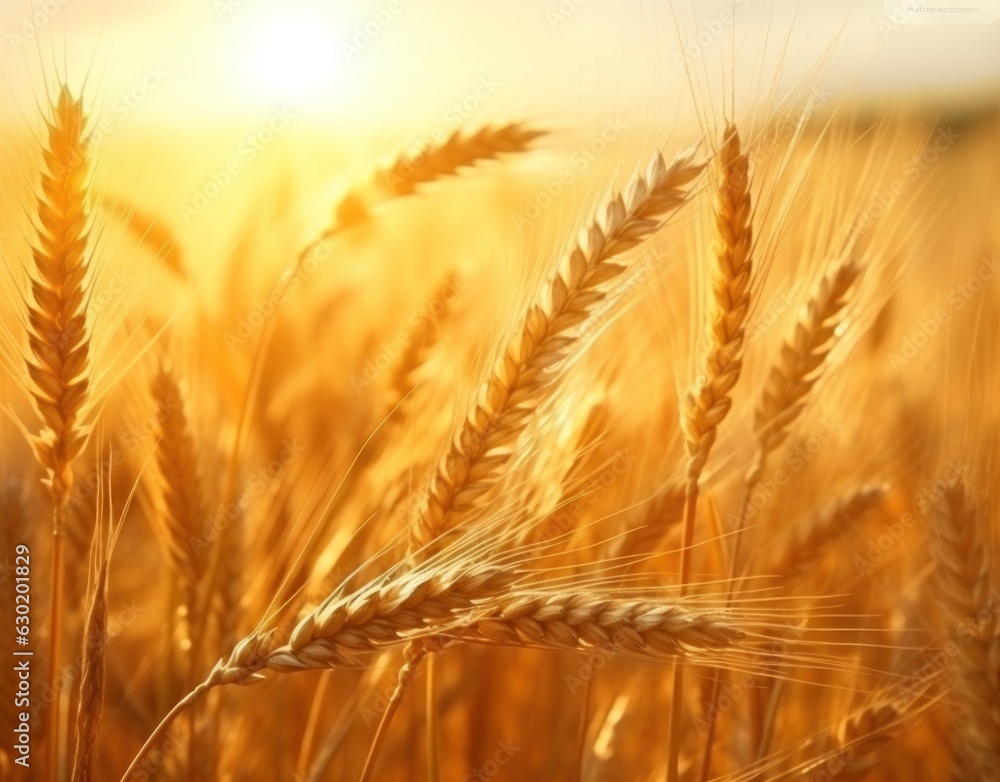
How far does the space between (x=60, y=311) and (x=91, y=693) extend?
15.6 inches

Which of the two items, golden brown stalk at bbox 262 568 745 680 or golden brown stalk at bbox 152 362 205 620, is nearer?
golden brown stalk at bbox 262 568 745 680

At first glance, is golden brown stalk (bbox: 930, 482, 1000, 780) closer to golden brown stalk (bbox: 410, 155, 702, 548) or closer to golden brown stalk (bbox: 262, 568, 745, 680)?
golden brown stalk (bbox: 262, 568, 745, 680)

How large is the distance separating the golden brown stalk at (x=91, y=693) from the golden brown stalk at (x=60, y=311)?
169 mm

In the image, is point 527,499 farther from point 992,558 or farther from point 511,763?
point 992,558

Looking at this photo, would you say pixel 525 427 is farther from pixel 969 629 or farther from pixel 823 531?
pixel 969 629

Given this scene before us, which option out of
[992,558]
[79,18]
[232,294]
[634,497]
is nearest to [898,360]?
[992,558]

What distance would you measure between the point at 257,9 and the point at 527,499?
86cm

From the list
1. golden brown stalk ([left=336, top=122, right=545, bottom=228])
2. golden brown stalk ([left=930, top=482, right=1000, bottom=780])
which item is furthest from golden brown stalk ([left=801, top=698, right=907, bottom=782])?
golden brown stalk ([left=336, top=122, right=545, bottom=228])

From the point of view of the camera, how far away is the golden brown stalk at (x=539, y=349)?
2.53 feet

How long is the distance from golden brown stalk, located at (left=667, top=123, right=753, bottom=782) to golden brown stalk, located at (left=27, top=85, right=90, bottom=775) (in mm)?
687

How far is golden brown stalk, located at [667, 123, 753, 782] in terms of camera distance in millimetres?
843

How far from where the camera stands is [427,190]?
3.57 ft

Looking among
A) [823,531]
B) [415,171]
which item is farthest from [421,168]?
[823,531]

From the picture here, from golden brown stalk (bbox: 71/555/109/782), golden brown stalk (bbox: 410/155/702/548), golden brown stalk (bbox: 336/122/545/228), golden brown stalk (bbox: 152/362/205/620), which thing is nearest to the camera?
golden brown stalk (bbox: 71/555/109/782)
